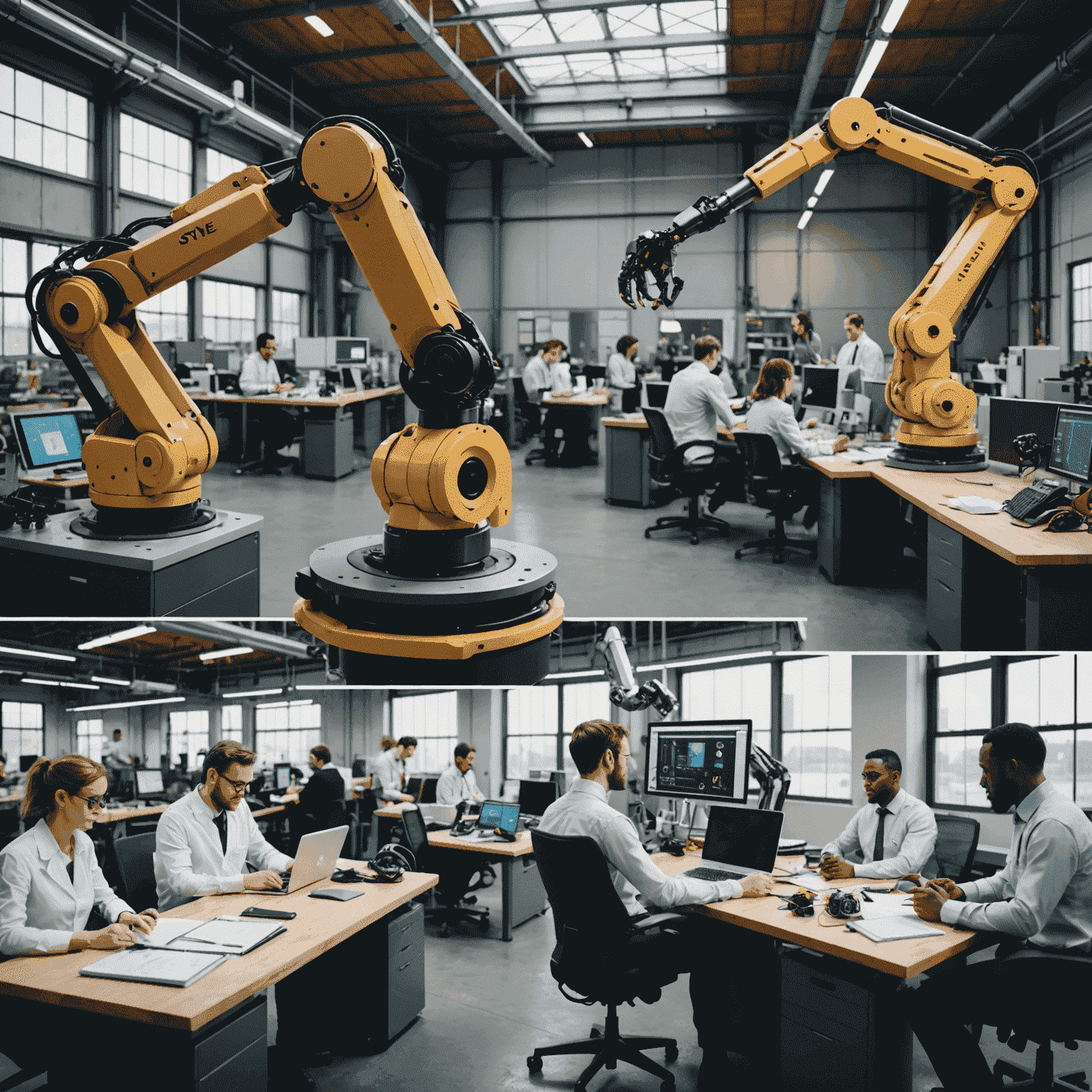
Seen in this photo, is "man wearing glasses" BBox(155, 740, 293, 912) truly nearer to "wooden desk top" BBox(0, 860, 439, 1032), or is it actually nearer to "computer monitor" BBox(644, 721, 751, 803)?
"wooden desk top" BBox(0, 860, 439, 1032)

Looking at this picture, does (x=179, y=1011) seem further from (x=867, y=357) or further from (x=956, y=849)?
(x=867, y=357)

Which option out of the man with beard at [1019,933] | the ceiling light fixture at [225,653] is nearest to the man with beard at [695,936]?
the man with beard at [1019,933]

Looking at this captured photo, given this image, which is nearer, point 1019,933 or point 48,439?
point 1019,933

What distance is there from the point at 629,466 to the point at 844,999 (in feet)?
18.3

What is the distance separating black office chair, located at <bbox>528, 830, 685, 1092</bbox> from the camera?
9.46 ft

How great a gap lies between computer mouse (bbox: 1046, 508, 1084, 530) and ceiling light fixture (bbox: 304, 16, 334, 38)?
1036cm

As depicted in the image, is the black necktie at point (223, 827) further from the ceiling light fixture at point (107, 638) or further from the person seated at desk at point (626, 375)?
the person seated at desk at point (626, 375)

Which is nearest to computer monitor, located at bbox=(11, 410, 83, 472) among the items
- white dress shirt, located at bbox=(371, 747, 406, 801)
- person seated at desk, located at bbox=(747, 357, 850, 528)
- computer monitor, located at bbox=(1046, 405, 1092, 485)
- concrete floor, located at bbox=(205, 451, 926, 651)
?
concrete floor, located at bbox=(205, 451, 926, 651)

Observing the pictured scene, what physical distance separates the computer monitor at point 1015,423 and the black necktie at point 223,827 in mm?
3981

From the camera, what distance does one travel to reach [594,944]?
2980mm

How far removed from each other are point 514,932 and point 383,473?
336cm

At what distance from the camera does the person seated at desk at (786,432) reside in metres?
5.82

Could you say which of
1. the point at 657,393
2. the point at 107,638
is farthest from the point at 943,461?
the point at 107,638

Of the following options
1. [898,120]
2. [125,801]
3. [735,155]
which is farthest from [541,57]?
[125,801]
